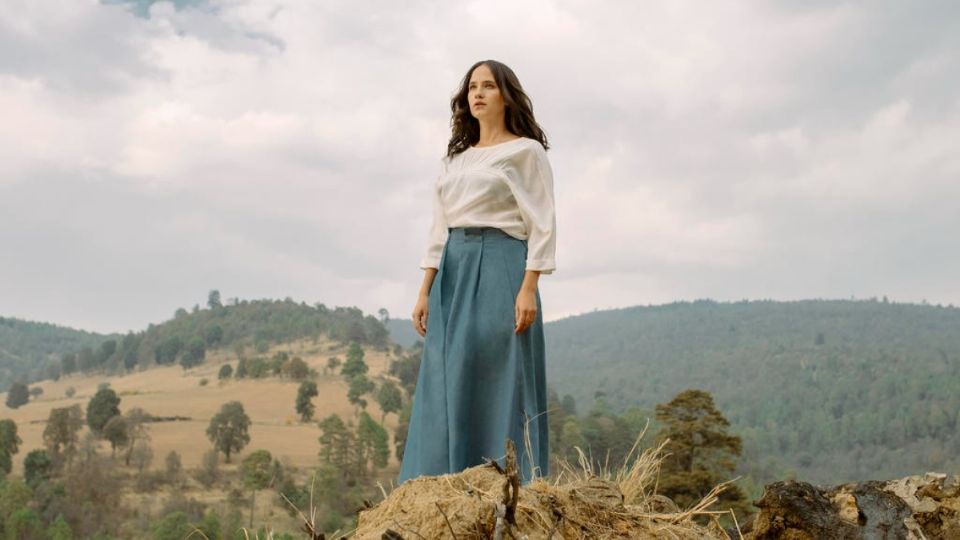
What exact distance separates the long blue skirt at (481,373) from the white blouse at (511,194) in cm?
7

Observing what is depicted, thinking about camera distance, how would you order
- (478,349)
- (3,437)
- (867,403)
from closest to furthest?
(478,349) < (3,437) < (867,403)

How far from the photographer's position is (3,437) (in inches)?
2421

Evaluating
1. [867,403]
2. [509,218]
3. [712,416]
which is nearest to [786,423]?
[867,403]

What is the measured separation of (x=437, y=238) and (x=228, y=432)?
7214cm

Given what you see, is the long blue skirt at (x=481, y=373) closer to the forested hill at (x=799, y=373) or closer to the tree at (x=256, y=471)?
the forested hill at (x=799, y=373)

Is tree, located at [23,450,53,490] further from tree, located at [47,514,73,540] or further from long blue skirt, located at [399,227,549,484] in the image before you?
long blue skirt, located at [399,227,549,484]

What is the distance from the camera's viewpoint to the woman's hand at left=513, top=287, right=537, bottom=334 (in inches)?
Result: 184


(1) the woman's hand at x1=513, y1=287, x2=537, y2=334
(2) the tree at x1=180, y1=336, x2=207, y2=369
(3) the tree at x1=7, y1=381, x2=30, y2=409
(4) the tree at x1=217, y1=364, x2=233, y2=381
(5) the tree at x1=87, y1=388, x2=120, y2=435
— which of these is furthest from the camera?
(2) the tree at x1=180, y1=336, x2=207, y2=369

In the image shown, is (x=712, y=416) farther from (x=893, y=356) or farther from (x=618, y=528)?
(x=893, y=356)

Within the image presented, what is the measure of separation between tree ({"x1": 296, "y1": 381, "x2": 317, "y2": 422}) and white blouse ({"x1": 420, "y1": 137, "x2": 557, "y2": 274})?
85352 mm

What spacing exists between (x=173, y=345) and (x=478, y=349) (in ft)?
395

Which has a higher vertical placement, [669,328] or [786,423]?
[669,328]

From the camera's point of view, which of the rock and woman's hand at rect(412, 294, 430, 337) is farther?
woman's hand at rect(412, 294, 430, 337)

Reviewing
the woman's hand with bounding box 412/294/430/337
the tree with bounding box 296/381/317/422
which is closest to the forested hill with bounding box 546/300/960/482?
the tree with bounding box 296/381/317/422
